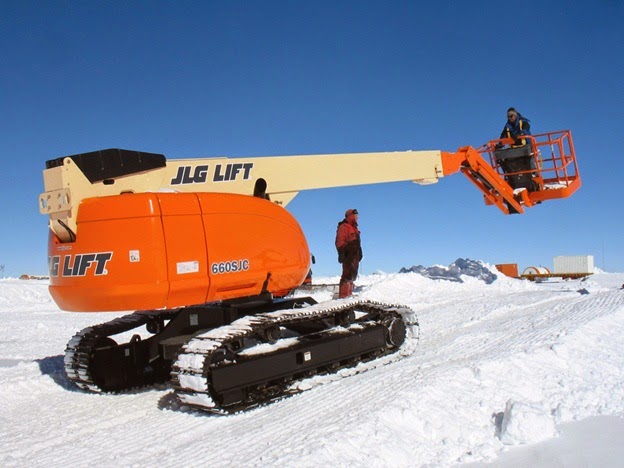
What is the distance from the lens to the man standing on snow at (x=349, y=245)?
35.1 feet

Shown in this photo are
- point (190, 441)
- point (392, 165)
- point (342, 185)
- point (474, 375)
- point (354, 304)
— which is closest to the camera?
point (190, 441)

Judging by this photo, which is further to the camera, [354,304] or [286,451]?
[354,304]

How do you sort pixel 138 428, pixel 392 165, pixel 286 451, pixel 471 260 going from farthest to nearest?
pixel 471 260 < pixel 392 165 < pixel 138 428 < pixel 286 451

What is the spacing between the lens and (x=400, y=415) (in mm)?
3928

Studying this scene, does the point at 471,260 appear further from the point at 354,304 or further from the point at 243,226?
the point at 243,226

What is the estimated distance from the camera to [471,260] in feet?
55.8

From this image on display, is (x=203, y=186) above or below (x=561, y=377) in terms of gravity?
above

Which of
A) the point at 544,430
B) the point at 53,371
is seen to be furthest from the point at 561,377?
the point at 53,371

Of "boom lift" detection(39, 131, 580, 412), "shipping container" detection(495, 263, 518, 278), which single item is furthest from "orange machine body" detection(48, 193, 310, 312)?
"shipping container" detection(495, 263, 518, 278)

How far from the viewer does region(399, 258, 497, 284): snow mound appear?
1581 cm

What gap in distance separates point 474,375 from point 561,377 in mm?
735

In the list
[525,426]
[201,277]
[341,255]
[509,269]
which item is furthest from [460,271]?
[525,426]

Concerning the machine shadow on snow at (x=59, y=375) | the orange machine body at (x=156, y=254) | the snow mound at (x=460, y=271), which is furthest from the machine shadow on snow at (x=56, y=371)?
the snow mound at (x=460, y=271)

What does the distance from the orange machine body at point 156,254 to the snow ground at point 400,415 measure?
40.9 inches
